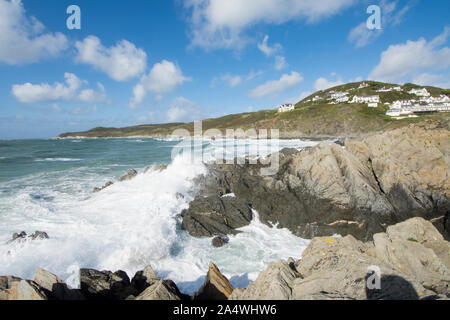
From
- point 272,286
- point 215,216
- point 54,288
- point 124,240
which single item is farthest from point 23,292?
point 215,216

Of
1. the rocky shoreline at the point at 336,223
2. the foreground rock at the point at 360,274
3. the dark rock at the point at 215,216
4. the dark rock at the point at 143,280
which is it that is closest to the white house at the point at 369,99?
the rocky shoreline at the point at 336,223

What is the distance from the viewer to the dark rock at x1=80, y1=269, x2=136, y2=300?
22.5ft

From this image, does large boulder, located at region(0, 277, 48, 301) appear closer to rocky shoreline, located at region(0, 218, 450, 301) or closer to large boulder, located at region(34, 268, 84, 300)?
rocky shoreline, located at region(0, 218, 450, 301)

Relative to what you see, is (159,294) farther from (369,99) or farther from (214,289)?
(369,99)


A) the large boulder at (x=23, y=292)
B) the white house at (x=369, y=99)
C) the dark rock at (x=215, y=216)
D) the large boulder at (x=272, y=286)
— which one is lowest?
the dark rock at (x=215, y=216)

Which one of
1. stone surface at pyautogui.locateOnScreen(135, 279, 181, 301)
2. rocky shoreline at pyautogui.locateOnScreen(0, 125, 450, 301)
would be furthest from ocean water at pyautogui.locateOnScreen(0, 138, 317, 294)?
stone surface at pyautogui.locateOnScreen(135, 279, 181, 301)

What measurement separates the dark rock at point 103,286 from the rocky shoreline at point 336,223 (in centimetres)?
3

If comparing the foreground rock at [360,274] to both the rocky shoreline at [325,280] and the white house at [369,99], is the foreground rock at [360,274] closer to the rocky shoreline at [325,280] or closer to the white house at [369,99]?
the rocky shoreline at [325,280]

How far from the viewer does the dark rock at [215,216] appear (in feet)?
48.1

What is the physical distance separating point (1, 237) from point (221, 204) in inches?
524

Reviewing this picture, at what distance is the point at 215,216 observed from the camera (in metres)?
15.4
